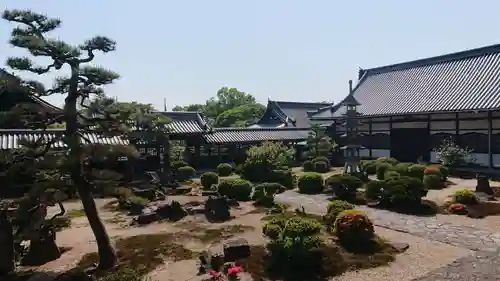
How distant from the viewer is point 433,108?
22.3 metres

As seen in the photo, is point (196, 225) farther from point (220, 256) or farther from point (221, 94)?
point (221, 94)

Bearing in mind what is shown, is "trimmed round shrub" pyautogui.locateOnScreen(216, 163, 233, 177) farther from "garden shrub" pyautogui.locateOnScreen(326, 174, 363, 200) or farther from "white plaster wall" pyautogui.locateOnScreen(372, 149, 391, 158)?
"white plaster wall" pyautogui.locateOnScreen(372, 149, 391, 158)

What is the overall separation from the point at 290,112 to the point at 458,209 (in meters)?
32.0

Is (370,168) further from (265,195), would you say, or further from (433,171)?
(265,195)

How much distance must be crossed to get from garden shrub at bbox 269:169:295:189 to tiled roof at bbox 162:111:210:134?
9062mm

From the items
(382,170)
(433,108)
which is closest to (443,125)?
(433,108)

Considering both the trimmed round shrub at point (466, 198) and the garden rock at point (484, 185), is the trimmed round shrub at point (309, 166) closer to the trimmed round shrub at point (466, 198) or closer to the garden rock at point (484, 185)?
the garden rock at point (484, 185)

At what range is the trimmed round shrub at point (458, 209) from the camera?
11.9 m

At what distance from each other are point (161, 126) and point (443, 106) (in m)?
17.1

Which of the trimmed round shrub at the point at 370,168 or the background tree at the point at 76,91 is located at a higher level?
the background tree at the point at 76,91

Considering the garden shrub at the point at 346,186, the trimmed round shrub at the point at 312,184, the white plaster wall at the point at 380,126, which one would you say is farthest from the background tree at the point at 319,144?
the garden shrub at the point at 346,186

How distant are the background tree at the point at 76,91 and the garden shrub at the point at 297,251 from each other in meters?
3.54

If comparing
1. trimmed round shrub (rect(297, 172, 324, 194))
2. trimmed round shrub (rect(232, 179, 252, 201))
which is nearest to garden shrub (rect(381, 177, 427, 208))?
trimmed round shrub (rect(297, 172, 324, 194))

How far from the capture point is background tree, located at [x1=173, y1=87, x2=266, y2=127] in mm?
63875
